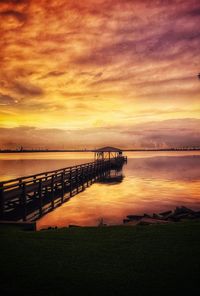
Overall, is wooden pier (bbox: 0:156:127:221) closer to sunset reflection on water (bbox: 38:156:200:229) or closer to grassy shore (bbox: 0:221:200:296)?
sunset reflection on water (bbox: 38:156:200:229)

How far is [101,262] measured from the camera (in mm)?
5043

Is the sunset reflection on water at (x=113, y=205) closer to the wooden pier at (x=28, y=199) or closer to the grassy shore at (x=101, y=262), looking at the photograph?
the wooden pier at (x=28, y=199)

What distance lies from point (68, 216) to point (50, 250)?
9590mm

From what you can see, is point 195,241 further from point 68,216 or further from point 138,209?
point 138,209

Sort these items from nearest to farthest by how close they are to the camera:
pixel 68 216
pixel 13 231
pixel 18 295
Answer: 1. pixel 18 295
2. pixel 13 231
3. pixel 68 216

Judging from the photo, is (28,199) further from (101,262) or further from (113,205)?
(101,262)

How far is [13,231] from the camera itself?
7254mm

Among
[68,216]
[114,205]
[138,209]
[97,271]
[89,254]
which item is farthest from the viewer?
[114,205]

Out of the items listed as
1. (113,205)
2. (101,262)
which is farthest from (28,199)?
(101,262)

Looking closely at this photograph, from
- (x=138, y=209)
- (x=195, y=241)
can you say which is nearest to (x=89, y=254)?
A: (x=195, y=241)

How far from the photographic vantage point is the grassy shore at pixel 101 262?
4.18 meters

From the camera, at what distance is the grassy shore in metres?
4.18

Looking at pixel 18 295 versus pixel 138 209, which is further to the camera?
pixel 138 209

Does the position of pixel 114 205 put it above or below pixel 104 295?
below
